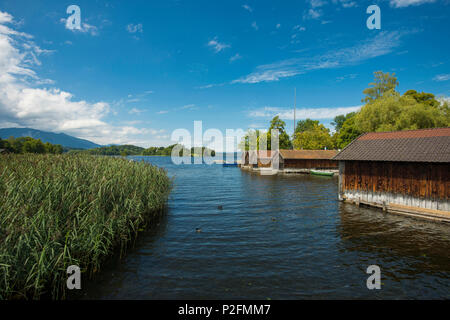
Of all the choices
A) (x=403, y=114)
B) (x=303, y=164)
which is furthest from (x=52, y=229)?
(x=303, y=164)

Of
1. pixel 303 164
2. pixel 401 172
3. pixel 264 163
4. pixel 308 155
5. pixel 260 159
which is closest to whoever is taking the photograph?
pixel 401 172

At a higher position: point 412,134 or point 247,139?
point 247,139

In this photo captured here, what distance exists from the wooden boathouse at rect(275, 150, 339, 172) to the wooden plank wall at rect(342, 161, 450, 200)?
37.0 meters

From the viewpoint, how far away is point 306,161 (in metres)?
59.1

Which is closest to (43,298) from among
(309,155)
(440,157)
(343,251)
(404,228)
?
(343,251)

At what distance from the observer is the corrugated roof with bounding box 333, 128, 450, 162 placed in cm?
1631

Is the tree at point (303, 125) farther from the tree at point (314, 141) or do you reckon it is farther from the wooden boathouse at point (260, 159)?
the wooden boathouse at point (260, 159)

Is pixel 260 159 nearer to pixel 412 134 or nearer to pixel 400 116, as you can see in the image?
pixel 400 116

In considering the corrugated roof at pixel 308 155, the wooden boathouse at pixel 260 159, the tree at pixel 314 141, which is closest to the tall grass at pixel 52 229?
the corrugated roof at pixel 308 155

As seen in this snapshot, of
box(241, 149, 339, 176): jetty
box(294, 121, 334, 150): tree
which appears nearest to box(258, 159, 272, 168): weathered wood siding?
box(241, 149, 339, 176): jetty

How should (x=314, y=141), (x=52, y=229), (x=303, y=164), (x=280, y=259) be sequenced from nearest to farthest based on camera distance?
(x=52, y=229), (x=280, y=259), (x=303, y=164), (x=314, y=141)

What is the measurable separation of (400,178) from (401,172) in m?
0.46

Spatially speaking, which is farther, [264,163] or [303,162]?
[264,163]
